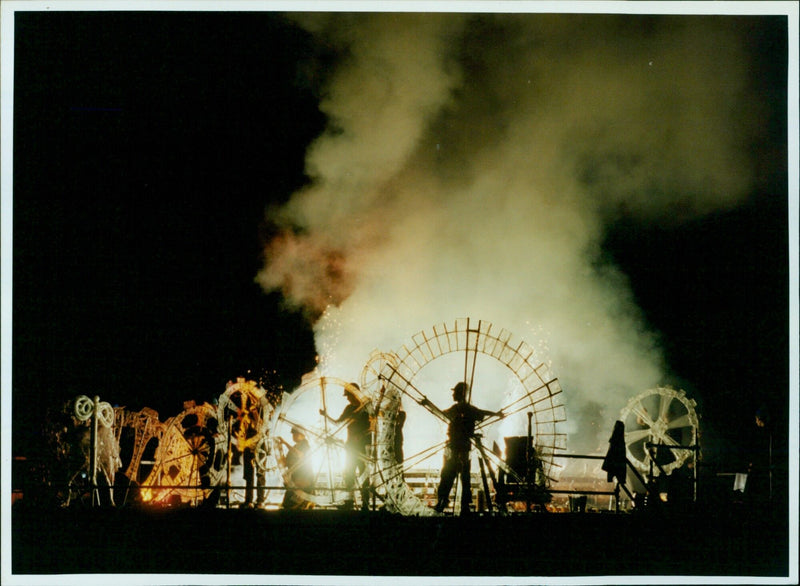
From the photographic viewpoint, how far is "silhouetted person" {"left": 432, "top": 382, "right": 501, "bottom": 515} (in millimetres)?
10125

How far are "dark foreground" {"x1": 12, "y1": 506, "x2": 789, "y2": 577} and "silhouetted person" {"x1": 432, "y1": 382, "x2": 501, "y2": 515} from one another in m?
0.97

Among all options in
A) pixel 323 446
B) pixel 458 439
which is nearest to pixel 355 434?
pixel 323 446

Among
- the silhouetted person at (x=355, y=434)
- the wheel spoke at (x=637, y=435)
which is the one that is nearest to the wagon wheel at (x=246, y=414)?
the silhouetted person at (x=355, y=434)

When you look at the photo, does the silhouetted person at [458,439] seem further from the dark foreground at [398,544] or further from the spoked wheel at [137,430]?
the spoked wheel at [137,430]

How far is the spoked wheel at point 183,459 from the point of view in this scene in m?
11.7

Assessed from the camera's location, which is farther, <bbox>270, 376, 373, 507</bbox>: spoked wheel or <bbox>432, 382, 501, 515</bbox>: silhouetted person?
<bbox>270, 376, 373, 507</bbox>: spoked wheel

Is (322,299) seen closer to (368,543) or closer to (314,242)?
(314,242)

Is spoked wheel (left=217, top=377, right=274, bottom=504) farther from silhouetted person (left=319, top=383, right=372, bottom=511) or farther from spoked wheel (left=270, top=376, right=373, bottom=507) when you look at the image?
silhouetted person (left=319, top=383, right=372, bottom=511)

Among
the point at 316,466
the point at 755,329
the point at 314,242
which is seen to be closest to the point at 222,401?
the point at 316,466

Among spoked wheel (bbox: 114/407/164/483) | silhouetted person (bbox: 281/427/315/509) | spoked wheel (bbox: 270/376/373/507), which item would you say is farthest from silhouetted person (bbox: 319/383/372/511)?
spoked wheel (bbox: 114/407/164/483)

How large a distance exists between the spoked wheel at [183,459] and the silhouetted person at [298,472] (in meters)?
1.25

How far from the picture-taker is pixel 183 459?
1236 cm

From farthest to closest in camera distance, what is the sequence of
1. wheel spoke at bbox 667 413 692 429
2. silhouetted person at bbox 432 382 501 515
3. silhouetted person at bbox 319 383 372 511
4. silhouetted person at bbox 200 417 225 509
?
wheel spoke at bbox 667 413 692 429, silhouetted person at bbox 200 417 225 509, silhouetted person at bbox 319 383 372 511, silhouetted person at bbox 432 382 501 515

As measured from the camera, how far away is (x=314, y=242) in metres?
16.1
